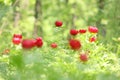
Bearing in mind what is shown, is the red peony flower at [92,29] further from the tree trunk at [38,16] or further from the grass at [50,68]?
the tree trunk at [38,16]

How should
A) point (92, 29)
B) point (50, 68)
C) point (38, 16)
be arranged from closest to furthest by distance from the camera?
point (50, 68) → point (92, 29) → point (38, 16)

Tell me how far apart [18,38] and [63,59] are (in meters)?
0.78

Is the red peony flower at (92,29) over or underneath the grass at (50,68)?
over

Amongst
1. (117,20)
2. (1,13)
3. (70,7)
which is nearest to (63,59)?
(1,13)

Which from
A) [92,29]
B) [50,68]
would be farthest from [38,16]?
[50,68]

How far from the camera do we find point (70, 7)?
13.1 m

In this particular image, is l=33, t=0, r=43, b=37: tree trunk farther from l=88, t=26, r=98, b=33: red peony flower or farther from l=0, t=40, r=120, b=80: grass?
l=0, t=40, r=120, b=80: grass

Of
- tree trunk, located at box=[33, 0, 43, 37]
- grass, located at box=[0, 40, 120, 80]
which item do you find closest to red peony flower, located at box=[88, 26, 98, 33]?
grass, located at box=[0, 40, 120, 80]

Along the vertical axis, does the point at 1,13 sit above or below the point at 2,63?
above

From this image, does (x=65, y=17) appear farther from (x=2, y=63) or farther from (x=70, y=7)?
(x=2, y=63)

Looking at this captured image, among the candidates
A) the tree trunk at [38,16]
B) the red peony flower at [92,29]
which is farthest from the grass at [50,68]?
the tree trunk at [38,16]

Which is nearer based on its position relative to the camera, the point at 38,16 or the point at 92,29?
the point at 92,29

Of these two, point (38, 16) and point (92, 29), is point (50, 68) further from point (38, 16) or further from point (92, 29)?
point (38, 16)

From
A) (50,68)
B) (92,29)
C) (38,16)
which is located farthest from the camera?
(38,16)
